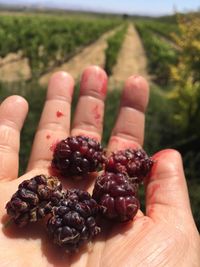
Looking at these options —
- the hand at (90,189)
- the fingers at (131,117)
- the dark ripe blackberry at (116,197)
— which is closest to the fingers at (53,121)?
the hand at (90,189)

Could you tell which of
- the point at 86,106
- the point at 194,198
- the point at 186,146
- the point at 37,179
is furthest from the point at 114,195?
the point at 186,146

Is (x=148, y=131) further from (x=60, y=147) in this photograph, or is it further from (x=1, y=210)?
(x=1, y=210)

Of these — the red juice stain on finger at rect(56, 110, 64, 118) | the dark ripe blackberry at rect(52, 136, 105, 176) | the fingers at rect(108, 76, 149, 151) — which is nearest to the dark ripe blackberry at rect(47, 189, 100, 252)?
the dark ripe blackberry at rect(52, 136, 105, 176)

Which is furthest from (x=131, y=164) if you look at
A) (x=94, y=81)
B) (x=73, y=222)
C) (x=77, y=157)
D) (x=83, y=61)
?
(x=83, y=61)

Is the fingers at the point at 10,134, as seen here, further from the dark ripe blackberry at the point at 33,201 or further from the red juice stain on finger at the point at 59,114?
the dark ripe blackberry at the point at 33,201

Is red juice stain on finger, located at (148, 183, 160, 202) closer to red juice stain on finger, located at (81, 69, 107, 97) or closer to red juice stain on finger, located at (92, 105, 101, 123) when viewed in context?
red juice stain on finger, located at (92, 105, 101, 123)

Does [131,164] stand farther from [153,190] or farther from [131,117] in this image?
[131,117]
